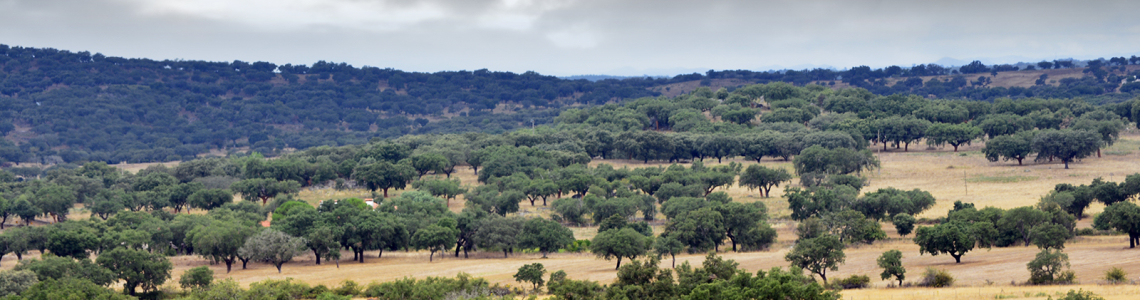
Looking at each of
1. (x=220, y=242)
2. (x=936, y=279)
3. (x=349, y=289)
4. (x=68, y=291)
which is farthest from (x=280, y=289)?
(x=936, y=279)

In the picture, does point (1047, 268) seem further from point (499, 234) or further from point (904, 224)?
point (499, 234)

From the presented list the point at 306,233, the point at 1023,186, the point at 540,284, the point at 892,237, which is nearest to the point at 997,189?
the point at 1023,186

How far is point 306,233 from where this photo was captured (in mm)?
55438

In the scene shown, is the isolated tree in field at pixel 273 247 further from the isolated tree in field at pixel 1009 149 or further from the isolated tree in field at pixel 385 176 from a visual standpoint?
the isolated tree in field at pixel 1009 149

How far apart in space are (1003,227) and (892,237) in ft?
22.7

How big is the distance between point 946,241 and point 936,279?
684cm

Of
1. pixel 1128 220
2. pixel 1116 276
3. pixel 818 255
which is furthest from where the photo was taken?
pixel 1128 220

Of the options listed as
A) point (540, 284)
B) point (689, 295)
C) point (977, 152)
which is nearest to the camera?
point (689, 295)

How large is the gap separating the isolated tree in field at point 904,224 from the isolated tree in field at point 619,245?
56.8 ft

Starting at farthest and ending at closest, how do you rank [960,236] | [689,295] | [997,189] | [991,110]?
[991,110], [997,189], [960,236], [689,295]

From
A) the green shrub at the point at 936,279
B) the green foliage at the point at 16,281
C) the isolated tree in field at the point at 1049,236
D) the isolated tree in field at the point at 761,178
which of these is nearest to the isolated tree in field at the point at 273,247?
the green foliage at the point at 16,281

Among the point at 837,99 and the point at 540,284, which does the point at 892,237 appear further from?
the point at 837,99

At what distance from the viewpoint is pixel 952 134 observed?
330 feet

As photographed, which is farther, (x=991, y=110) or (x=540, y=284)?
(x=991, y=110)
